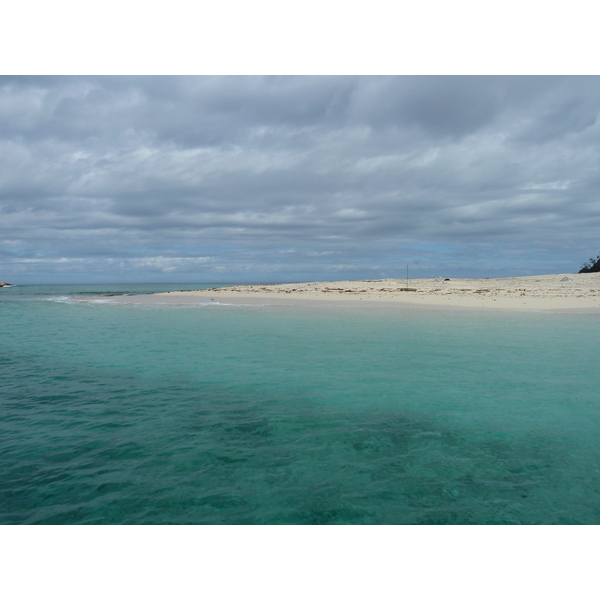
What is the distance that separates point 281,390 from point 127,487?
5203 mm

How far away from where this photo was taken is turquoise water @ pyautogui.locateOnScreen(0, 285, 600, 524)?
524 cm

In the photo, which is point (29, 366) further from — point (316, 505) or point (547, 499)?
point (547, 499)

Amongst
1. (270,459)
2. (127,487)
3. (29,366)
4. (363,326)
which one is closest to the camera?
(127,487)

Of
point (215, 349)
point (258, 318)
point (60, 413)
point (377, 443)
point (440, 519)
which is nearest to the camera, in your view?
point (440, 519)

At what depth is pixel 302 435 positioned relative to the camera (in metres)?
7.50

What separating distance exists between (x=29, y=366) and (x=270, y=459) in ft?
37.3

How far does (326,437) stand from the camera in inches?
291

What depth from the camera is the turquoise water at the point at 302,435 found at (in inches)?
206

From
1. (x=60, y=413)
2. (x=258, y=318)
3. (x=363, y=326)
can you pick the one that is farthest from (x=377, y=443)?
(x=258, y=318)

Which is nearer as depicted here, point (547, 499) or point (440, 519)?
point (440, 519)

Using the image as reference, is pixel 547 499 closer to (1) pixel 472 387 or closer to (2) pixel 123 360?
(1) pixel 472 387

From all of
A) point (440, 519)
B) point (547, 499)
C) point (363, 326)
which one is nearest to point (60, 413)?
point (440, 519)

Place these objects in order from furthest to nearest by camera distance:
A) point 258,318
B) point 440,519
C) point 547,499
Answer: point 258,318
point 547,499
point 440,519

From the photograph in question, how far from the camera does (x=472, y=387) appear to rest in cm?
1062
